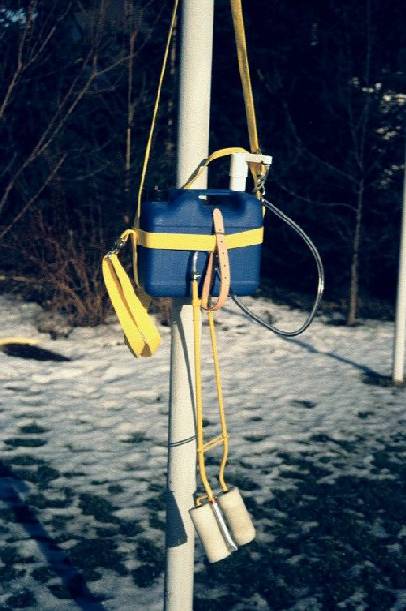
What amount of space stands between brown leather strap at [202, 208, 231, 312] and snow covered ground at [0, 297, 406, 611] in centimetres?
177

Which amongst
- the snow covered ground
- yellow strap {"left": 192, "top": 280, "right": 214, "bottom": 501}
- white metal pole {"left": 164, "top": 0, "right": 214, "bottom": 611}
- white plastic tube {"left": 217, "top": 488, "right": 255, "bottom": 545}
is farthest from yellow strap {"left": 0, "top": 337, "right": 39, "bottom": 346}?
white plastic tube {"left": 217, "top": 488, "right": 255, "bottom": 545}

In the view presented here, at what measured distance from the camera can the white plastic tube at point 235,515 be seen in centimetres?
246

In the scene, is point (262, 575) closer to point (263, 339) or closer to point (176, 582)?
point (176, 582)

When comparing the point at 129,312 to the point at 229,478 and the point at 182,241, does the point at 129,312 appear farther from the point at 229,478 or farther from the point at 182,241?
the point at 229,478

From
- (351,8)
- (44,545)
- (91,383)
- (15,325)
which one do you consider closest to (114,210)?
(15,325)

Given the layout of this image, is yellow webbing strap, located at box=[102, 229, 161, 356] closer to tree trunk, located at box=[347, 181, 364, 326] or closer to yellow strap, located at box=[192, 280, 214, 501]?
yellow strap, located at box=[192, 280, 214, 501]

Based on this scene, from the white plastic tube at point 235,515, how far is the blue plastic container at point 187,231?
0.62 metres

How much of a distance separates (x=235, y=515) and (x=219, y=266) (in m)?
0.76

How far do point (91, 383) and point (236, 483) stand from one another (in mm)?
2314

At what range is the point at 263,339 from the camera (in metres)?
8.65

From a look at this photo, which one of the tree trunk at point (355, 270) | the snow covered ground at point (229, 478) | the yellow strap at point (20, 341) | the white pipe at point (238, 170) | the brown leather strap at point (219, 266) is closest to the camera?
the brown leather strap at point (219, 266)

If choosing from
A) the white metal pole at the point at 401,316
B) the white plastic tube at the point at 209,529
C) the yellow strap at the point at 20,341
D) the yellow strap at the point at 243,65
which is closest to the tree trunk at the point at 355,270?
the white metal pole at the point at 401,316

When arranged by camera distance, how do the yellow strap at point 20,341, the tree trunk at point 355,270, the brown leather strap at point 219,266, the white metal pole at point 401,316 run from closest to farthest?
1. the brown leather strap at point 219,266
2. the white metal pole at point 401,316
3. the yellow strap at point 20,341
4. the tree trunk at point 355,270

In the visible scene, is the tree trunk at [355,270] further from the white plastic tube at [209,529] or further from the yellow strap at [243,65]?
the white plastic tube at [209,529]
